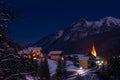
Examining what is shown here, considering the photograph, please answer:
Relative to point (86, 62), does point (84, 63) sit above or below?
below

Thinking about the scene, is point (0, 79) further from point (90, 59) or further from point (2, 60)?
point (90, 59)

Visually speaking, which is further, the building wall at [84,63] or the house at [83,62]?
the house at [83,62]

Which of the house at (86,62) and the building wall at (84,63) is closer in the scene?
the building wall at (84,63)

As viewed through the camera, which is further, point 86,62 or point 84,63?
point 86,62

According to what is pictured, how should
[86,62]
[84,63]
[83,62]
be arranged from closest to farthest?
1. [83,62]
2. [84,63]
3. [86,62]

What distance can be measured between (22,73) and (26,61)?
31cm

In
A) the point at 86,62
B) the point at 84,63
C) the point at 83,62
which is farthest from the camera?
the point at 86,62

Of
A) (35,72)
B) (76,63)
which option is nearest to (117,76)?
(76,63)

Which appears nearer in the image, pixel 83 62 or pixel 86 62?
pixel 83 62

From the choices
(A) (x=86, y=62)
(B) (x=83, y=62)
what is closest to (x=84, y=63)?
(B) (x=83, y=62)

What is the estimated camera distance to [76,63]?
86938mm

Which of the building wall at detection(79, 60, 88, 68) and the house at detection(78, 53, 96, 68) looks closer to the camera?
the building wall at detection(79, 60, 88, 68)

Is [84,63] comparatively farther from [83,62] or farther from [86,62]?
[86,62]

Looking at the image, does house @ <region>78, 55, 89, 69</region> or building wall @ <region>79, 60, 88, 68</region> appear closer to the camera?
building wall @ <region>79, 60, 88, 68</region>
